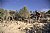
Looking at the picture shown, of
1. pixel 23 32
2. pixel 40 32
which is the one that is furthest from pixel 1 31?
pixel 40 32

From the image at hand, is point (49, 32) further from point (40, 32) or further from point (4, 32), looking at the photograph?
point (4, 32)

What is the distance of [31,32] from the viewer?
1242 cm

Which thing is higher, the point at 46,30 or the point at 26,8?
the point at 26,8

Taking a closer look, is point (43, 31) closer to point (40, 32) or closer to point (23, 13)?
point (40, 32)

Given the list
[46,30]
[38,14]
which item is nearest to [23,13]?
[38,14]

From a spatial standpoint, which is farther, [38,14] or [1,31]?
[38,14]

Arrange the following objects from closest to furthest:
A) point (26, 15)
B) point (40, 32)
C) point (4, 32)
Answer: point (4, 32) < point (40, 32) < point (26, 15)

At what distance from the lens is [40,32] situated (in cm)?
1230

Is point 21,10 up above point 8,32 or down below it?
above

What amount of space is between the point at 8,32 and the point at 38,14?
1499 cm

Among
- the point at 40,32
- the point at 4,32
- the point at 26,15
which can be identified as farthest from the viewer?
the point at 26,15

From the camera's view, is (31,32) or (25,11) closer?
(31,32)

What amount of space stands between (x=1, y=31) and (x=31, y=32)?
263 cm

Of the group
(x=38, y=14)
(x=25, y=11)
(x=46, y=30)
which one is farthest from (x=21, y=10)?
(x=46, y=30)
